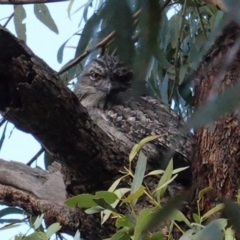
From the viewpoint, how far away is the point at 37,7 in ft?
5.77

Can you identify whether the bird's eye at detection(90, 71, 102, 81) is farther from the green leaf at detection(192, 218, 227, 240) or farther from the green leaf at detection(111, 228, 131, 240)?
the green leaf at detection(192, 218, 227, 240)

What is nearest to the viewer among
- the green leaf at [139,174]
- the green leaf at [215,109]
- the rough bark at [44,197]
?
the green leaf at [215,109]

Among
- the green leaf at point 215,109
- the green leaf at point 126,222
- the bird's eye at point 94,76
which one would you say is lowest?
the green leaf at point 126,222

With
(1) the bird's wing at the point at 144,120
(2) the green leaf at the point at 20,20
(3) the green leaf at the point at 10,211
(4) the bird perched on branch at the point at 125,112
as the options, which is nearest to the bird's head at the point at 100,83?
(4) the bird perched on branch at the point at 125,112

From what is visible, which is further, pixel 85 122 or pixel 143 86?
pixel 85 122

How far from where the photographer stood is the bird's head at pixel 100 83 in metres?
2.27

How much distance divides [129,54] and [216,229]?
401 millimetres

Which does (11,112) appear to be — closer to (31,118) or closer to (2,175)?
(31,118)

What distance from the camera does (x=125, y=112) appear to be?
205 centimetres

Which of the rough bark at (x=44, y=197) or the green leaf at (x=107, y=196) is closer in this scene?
the green leaf at (x=107, y=196)

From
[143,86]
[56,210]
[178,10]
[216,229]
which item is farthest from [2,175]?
[143,86]

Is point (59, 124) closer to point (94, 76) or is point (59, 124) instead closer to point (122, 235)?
point (122, 235)

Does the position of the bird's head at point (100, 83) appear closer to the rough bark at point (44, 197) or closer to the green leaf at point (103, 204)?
the rough bark at point (44, 197)

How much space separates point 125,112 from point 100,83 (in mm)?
401
